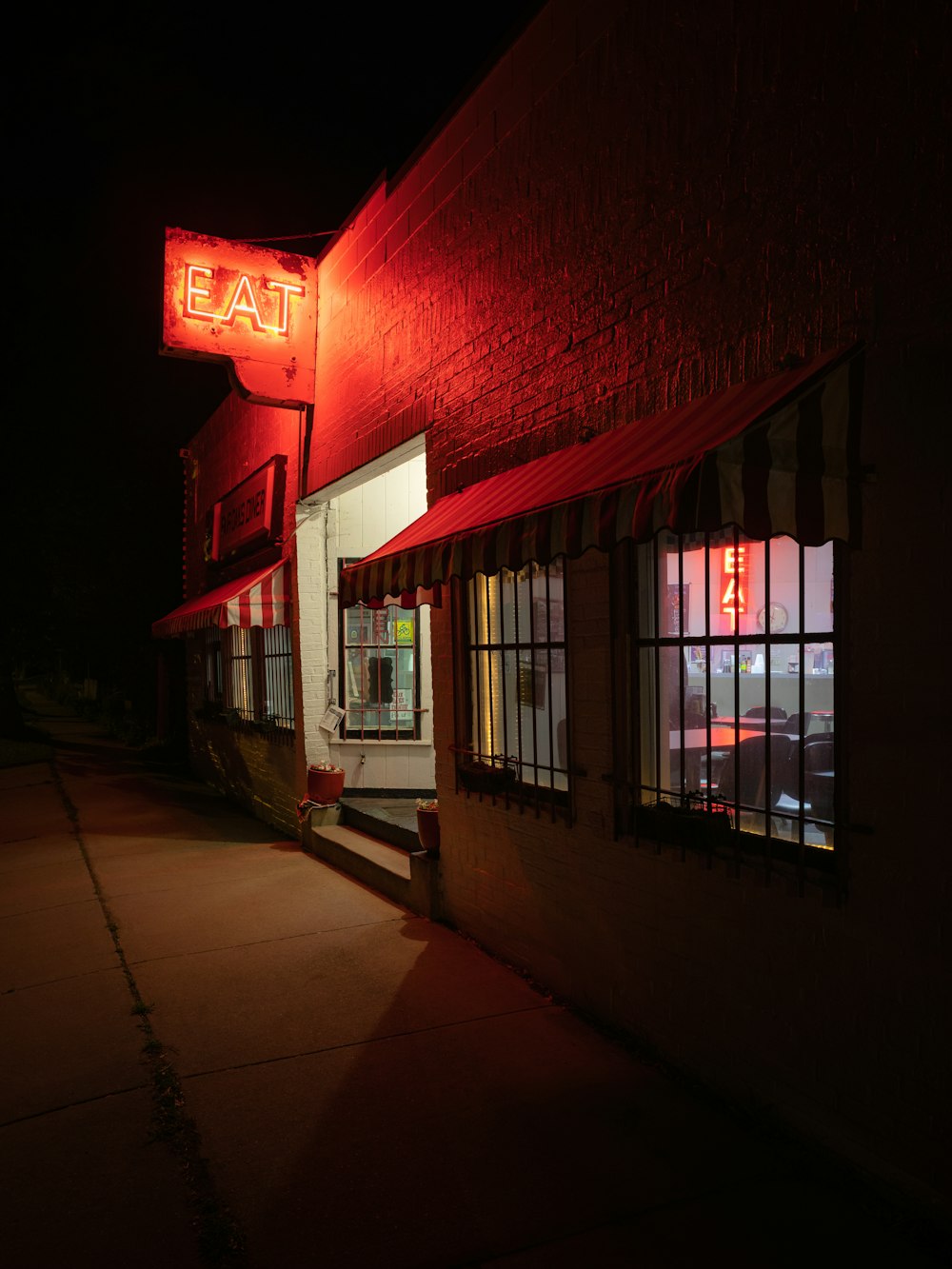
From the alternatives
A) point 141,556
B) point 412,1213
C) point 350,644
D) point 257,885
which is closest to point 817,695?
point 412,1213

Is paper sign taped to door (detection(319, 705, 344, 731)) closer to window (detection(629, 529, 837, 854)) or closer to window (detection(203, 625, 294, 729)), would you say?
window (detection(203, 625, 294, 729))

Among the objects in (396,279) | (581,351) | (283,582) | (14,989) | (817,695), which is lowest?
(14,989)

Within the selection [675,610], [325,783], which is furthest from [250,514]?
[675,610]

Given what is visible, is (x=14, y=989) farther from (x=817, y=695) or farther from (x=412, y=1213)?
(x=817, y=695)

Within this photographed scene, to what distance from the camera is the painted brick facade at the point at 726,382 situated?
2986 mm

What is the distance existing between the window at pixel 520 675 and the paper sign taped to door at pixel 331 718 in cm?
343

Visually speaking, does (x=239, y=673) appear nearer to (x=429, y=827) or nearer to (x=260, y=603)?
(x=260, y=603)

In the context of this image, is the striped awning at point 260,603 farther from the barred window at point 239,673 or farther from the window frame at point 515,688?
the window frame at point 515,688

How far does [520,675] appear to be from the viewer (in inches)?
218

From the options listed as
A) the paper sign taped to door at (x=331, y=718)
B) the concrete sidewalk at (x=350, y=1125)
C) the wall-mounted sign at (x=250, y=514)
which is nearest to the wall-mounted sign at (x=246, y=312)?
the wall-mounted sign at (x=250, y=514)

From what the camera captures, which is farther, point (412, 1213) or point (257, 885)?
point (257, 885)

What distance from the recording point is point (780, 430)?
3006 mm

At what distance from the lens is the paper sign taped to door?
9109 mm

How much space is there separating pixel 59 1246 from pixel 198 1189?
48cm
